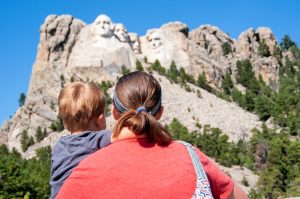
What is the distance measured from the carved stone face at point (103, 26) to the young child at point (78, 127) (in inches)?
2988

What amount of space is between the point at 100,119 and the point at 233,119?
63.1m

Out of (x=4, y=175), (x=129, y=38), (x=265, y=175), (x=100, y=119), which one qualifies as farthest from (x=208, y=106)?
(x=100, y=119)

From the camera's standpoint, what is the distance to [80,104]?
413 centimetres

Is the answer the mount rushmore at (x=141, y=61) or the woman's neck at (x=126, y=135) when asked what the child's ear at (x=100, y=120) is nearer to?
the woman's neck at (x=126, y=135)

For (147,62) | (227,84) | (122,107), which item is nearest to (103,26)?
(147,62)

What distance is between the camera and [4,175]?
127 feet

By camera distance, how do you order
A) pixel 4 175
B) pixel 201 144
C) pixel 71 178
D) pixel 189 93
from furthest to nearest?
pixel 189 93 → pixel 201 144 → pixel 4 175 → pixel 71 178

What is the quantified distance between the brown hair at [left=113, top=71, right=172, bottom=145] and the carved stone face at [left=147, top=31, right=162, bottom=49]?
273ft

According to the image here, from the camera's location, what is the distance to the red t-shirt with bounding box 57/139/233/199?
316 cm

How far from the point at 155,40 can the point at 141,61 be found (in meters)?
6.54

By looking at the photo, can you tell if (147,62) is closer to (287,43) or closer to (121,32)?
(121,32)

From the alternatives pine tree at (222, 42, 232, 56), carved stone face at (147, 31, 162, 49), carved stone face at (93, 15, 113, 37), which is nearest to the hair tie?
carved stone face at (93, 15, 113, 37)

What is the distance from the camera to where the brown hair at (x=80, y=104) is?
4.12 metres

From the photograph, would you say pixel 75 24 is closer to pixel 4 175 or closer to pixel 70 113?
pixel 4 175
